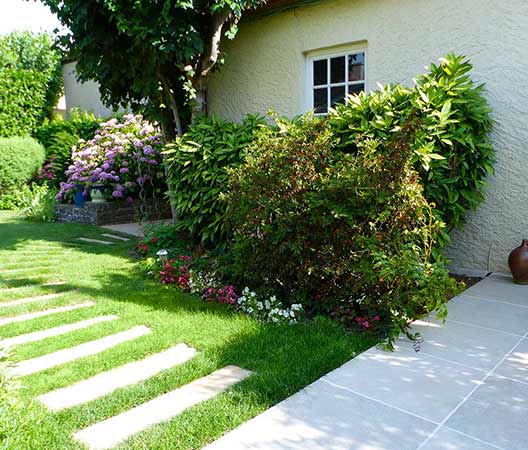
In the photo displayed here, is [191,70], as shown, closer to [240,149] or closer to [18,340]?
[240,149]

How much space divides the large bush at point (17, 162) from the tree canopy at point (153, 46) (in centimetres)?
615

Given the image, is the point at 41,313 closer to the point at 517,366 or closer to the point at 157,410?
the point at 157,410

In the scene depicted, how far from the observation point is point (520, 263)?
185 inches

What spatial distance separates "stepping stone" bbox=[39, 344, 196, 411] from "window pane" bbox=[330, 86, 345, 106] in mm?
4523

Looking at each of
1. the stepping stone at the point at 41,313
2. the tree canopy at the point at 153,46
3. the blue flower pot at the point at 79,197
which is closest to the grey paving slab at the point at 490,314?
the stepping stone at the point at 41,313

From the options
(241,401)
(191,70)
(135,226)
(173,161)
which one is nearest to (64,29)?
(191,70)

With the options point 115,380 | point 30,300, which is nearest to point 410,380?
point 115,380

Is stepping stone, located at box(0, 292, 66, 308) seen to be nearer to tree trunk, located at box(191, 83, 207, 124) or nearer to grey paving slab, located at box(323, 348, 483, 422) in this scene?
grey paving slab, located at box(323, 348, 483, 422)

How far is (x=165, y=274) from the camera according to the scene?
16.5 feet

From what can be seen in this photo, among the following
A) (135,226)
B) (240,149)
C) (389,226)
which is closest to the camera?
(389,226)

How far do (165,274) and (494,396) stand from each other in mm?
3471

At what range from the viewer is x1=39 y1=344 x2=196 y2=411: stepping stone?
8.46 ft

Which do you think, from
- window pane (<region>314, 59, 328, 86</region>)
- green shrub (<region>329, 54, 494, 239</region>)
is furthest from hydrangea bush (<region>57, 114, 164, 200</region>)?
green shrub (<region>329, 54, 494, 239</region>)

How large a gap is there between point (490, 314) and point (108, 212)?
7470 millimetres
